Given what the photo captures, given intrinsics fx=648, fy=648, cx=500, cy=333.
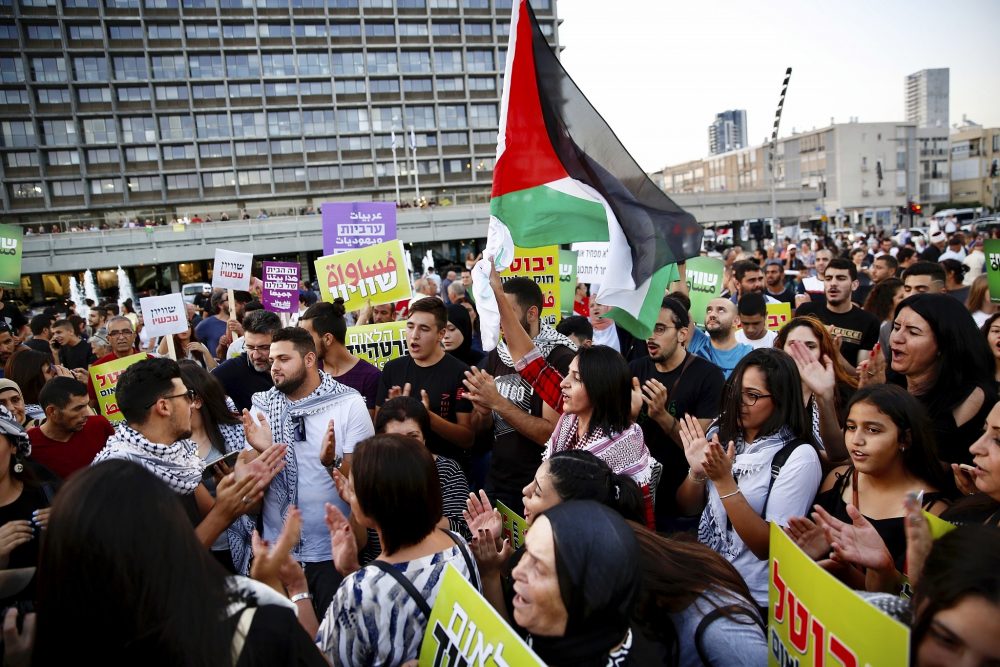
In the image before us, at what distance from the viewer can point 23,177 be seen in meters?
55.0

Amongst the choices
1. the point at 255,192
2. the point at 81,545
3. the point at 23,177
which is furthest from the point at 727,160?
the point at 81,545

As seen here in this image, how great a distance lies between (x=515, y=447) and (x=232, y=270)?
19.3ft

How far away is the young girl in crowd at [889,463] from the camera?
2506 millimetres

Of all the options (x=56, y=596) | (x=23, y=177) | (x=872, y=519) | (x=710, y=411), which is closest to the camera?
(x=56, y=596)

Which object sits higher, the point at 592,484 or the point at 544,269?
the point at 544,269

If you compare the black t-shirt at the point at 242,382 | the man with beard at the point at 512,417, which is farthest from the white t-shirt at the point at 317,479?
the black t-shirt at the point at 242,382

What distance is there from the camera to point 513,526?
130 inches

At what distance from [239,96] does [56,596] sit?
65.0m

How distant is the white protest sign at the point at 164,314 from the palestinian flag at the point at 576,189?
14.3 feet

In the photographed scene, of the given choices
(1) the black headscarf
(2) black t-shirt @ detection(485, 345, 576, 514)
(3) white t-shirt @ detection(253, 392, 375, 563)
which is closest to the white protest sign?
(1) the black headscarf

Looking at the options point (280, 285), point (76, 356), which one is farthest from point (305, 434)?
point (76, 356)

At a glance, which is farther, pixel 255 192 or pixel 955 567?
pixel 255 192

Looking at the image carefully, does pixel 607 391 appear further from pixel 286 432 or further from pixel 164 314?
pixel 164 314

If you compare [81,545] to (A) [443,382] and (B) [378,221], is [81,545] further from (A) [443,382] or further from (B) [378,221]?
(B) [378,221]
